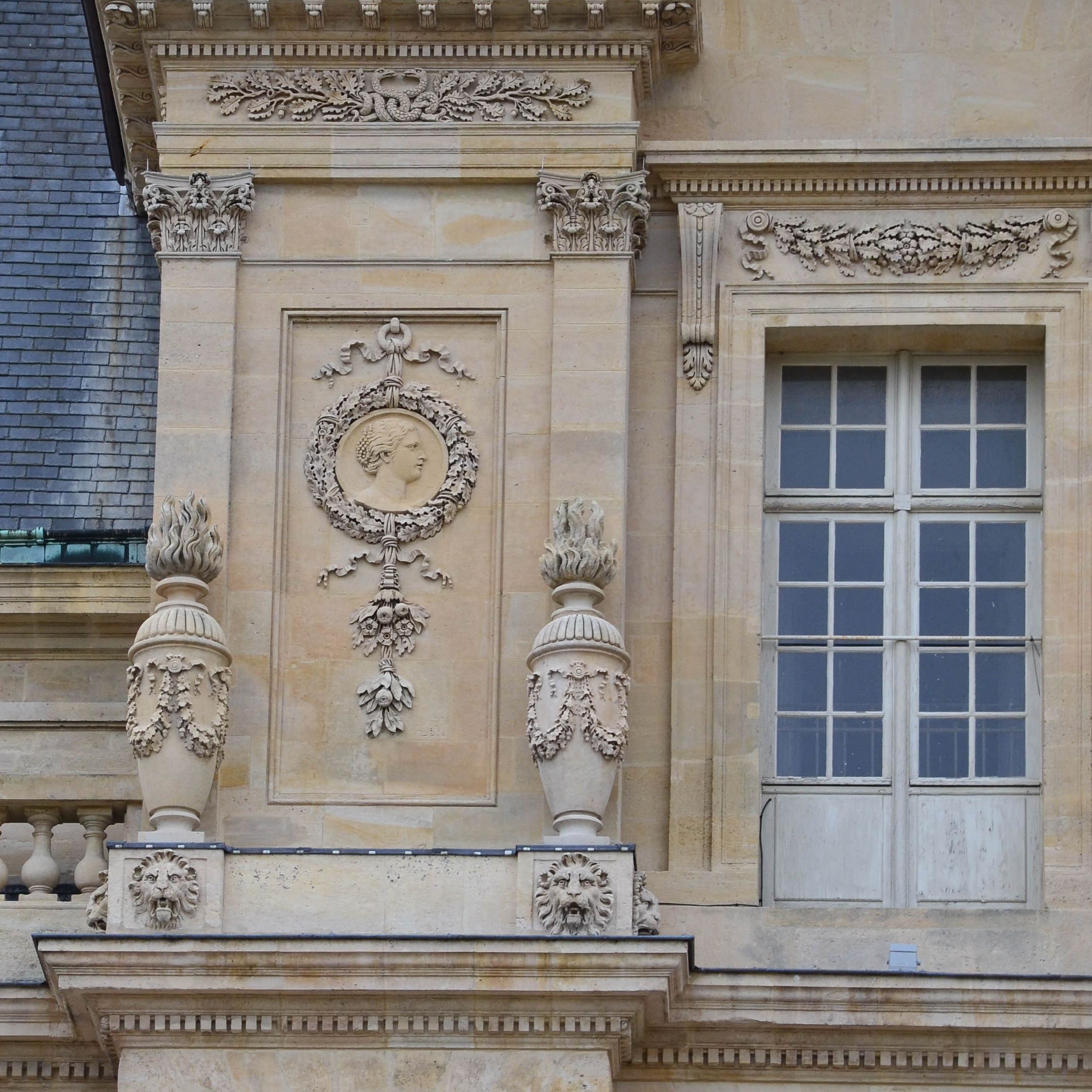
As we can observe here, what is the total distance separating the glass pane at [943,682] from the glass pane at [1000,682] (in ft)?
0.22

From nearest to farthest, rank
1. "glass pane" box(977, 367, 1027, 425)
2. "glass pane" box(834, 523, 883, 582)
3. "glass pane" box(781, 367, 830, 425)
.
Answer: "glass pane" box(834, 523, 883, 582) < "glass pane" box(977, 367, 1027, 425) < "glass pane" box(781, 367, 830, 425)

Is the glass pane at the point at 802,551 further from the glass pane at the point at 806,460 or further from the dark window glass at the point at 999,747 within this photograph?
the dark window glass at the point at 999,747

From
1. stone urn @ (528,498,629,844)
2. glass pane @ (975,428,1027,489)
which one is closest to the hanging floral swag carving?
stone urn @ (528,498,629,844)

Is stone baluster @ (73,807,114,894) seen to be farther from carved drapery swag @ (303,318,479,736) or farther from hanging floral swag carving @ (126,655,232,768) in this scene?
carved drapery swag @ (303,318,479,736)

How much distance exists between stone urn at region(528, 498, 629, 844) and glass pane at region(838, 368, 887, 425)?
88.9 inches

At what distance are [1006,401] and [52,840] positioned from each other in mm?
5830

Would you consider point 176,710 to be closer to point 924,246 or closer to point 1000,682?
point 1000,682

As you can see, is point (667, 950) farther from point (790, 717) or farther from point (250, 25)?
point (250, 25)

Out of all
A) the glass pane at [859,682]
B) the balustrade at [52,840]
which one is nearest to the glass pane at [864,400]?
the glass pane at [859,682]

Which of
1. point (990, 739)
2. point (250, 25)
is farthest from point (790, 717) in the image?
point (250, 25)

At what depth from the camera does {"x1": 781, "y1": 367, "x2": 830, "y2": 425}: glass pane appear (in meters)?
23.4

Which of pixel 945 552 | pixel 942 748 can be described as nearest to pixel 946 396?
pixel 945 552

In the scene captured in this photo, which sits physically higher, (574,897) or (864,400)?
(864,400)

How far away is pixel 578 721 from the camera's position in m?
21.4
